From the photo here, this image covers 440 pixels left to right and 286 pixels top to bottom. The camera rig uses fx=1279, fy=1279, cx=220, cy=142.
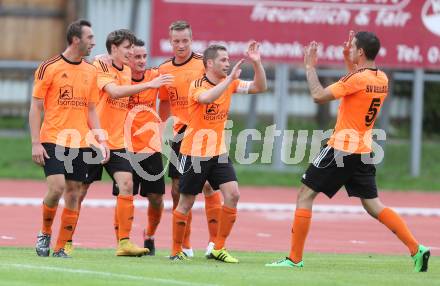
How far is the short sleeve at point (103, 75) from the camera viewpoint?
13398 mm

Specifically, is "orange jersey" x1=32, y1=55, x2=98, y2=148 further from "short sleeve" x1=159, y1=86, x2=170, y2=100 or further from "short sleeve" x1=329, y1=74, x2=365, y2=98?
"short sleeve" x1=329, y1=74, x2=365, y2=98

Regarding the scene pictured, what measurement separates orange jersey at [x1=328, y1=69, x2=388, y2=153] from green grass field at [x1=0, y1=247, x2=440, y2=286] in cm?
122

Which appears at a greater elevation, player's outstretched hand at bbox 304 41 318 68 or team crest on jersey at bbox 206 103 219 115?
player's outstretched hand at bbox 304 41 318 68

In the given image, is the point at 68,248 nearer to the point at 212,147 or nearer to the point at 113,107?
the point at 113,107

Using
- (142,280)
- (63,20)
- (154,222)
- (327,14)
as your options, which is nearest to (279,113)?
(327,14)

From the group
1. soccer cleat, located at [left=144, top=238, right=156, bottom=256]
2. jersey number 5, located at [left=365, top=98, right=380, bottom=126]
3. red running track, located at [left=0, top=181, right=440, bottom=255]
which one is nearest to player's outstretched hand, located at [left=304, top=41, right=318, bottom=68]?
jersey number 5, located at [left=365, top=98, right=380, bottom=126]

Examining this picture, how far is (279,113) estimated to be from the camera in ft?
85.9

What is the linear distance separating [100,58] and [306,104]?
2211cm

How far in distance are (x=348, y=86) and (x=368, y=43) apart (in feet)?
1.62

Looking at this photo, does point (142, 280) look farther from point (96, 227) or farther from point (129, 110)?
point (96, 227)

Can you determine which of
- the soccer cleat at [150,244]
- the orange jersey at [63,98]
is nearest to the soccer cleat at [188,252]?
the soccer cleat at [150,244]

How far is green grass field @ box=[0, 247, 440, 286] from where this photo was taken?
10680 mm

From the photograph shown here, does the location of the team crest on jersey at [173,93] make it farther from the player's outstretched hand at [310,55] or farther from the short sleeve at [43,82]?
the player's outstretched hand at [310,55]

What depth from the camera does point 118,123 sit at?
13656 millimetres
